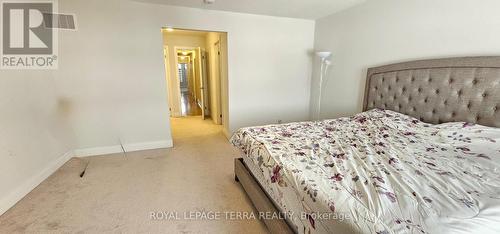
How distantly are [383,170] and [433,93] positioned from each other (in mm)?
1439

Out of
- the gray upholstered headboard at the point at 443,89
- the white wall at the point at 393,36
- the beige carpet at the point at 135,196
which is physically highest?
the white wall at the point at 393,36

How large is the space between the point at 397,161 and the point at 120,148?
3.51m

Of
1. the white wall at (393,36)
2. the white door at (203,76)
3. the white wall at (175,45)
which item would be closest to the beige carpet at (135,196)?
the white wall at (393,36)

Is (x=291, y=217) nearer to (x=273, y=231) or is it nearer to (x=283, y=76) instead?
(x=273, y=231)

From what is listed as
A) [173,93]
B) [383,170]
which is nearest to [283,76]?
[383,170]

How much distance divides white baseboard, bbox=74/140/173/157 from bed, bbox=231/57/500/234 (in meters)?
1.76

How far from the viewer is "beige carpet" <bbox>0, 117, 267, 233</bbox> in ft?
5.55

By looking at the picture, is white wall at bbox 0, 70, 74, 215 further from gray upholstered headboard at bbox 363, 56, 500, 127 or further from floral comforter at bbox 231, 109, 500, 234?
gray upholstered headboard at bbox 363, 56, 500, 127

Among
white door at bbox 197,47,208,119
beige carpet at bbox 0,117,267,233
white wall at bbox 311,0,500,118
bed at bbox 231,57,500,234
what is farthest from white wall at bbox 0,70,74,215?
white wall at bbox 311,0,500,118

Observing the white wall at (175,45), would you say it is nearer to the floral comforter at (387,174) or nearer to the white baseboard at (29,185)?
the white baseboard at (29,185)

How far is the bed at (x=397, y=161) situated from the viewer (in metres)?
0.90

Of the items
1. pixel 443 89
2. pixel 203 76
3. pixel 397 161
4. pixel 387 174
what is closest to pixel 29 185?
pixel 387 174

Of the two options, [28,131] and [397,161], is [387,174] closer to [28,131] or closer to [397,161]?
[397,161]

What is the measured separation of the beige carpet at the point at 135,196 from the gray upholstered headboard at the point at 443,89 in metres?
2.04
